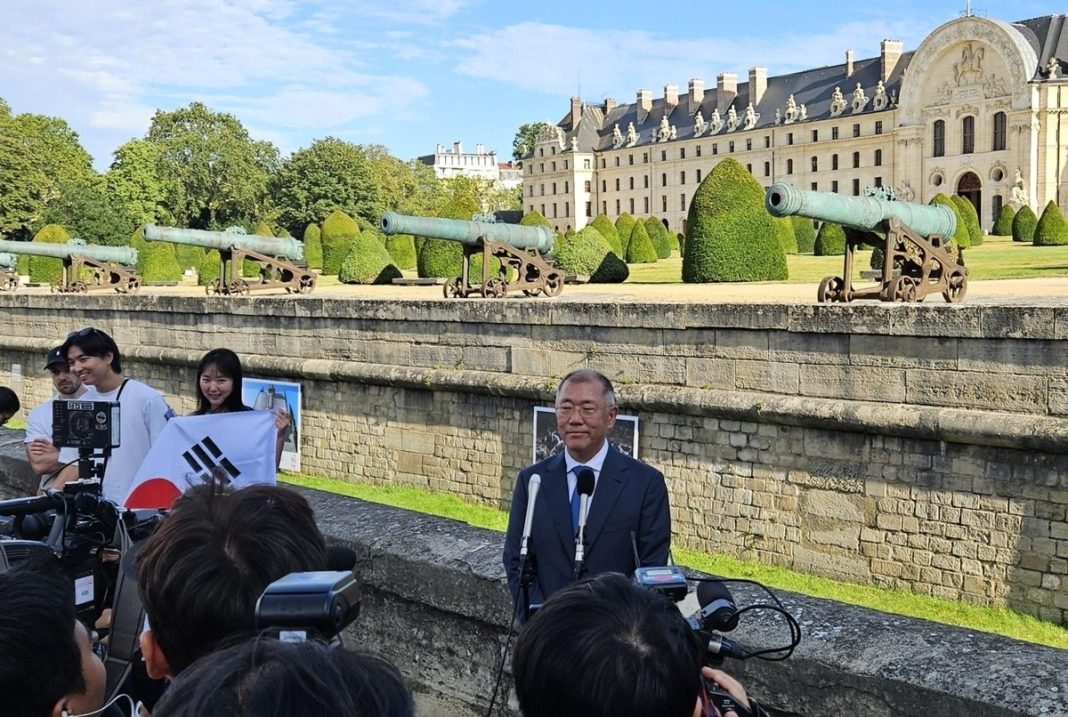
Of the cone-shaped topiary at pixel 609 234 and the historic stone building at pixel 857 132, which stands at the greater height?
the historic stone building at pixel 857 132

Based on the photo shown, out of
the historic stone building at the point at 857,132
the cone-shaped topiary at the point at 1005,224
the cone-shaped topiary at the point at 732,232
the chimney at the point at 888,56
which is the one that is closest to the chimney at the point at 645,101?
the historic stone building at the point at 857,132

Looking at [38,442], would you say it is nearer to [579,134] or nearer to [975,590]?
[975,590]

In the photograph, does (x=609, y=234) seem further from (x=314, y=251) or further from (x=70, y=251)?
(x=70, y=251)

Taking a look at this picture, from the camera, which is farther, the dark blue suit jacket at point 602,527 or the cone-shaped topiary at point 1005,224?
the cone-shaped topiary at point 1005,224

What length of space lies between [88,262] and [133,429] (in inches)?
960

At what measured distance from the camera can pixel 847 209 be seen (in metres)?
11.2

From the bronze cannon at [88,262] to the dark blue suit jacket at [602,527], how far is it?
25.9 metres

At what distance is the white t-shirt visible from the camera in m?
4.41

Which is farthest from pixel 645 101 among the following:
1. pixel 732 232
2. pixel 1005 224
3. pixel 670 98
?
pixel 732 232

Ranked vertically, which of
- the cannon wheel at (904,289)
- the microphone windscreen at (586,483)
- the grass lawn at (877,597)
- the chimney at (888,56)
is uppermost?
the chimney at (888,56)

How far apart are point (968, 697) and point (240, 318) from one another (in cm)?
1482

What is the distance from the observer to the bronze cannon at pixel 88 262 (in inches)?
1050

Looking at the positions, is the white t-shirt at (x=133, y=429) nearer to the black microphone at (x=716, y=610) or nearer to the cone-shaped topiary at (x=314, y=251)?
the black microphone at (x=716, y=610)

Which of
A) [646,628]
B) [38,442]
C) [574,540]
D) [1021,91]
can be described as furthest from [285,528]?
[1021,91]
